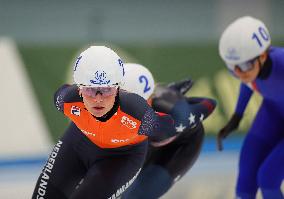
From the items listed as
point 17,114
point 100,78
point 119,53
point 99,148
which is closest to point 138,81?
point 99,148

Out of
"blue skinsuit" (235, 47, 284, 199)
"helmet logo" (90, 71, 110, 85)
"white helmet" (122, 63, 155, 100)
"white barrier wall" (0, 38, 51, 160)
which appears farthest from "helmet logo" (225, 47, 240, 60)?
"white barrier wall" (0, 38, 51, 160)

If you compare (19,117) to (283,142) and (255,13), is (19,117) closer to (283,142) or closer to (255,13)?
(283,142)

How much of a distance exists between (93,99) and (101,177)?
19.9 inches

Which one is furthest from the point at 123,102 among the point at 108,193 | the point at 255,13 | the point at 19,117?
the point at 255,13

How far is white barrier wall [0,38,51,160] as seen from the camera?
302 inches

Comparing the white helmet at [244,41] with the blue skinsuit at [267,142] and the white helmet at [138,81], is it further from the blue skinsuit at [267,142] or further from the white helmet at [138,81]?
the white helmet at [138,81]

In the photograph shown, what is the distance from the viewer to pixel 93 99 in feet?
11.3

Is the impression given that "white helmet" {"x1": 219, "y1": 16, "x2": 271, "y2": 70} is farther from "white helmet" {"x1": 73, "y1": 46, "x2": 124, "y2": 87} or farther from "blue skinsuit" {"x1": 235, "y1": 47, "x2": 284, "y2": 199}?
"white helmet" {"x1": 73, "y1": 46, "x2": 124, "y2": 87}

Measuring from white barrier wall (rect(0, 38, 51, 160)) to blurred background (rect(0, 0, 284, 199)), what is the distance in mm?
12

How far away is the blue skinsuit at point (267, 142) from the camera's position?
448 cm

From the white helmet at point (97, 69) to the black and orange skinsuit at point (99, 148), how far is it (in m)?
0.25

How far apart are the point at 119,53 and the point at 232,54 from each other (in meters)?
3.76

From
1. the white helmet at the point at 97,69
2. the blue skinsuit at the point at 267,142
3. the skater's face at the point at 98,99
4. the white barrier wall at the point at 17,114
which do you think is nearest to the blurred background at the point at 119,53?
the white barrier wall at the point at 17,114

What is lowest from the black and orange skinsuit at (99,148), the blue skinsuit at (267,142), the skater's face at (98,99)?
the blue skinsuit at (267,142)
